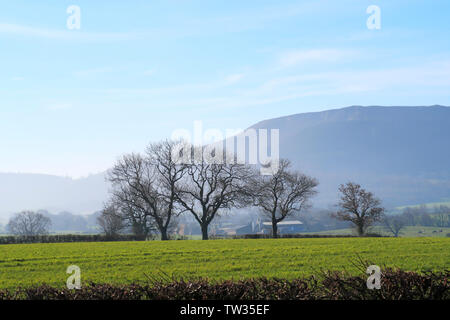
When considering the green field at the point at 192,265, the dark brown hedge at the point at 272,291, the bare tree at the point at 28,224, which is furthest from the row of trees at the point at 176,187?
the bare tree at the point at 28,224

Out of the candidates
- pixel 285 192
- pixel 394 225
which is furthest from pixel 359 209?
pixel 394 225

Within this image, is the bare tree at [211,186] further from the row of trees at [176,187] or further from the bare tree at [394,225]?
the bare tree at [394,225]

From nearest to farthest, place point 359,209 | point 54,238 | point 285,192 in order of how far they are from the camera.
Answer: point 54,238 → point 359,209 → point 285,192

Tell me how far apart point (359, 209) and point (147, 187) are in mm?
33495

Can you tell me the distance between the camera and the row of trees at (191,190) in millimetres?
70625

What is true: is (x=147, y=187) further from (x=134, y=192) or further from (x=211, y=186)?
(x=211, y=186)

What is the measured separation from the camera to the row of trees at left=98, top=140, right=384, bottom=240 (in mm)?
70625

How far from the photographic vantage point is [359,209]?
78.8 meters

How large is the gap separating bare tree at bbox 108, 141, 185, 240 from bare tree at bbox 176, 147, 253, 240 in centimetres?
161

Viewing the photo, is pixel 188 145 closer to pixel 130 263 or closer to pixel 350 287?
pixel 130 263

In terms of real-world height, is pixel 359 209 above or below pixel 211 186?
below

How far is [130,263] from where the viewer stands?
24375 mm

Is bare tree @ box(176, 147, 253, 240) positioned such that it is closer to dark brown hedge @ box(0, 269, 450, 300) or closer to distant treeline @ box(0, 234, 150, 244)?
distant treeline @ box(0, 234, 150, 244)

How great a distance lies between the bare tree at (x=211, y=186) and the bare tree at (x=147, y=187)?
161 centimetres
